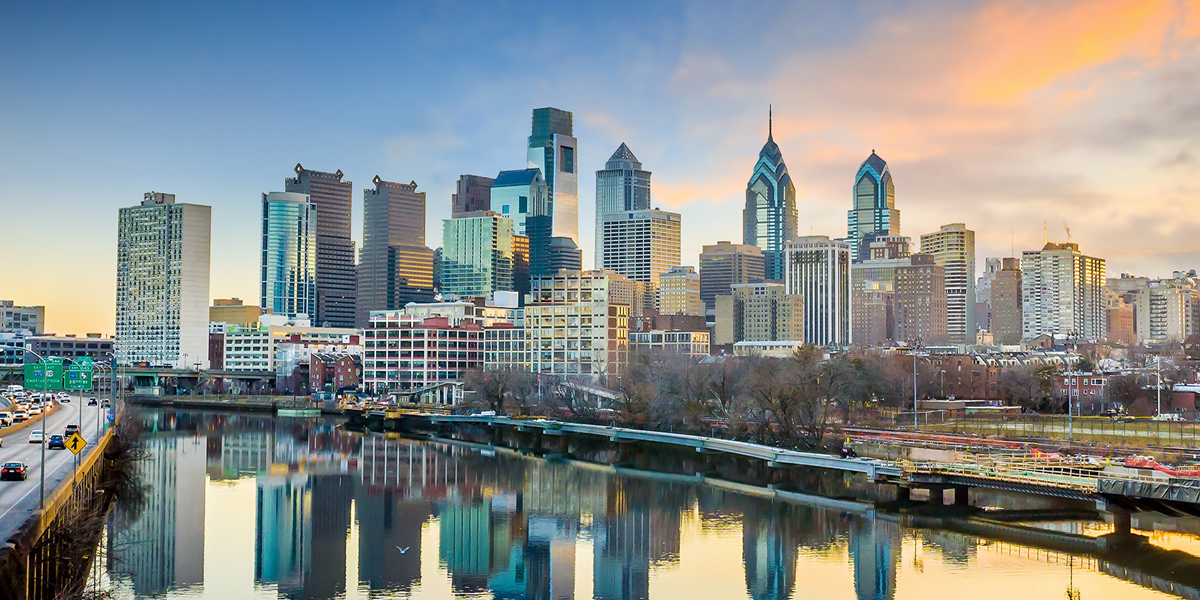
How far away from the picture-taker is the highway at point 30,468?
41062mm

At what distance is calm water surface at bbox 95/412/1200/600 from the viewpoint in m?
47.1

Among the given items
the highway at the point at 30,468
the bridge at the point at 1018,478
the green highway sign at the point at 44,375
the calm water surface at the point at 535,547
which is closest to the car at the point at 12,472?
the highway at the point at 30,468

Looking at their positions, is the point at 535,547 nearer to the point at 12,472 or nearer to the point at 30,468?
the point at 12,472

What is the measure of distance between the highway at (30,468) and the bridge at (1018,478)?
41.6 m

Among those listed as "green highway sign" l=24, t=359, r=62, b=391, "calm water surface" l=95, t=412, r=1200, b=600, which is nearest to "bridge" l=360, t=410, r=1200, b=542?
"calm water surface" l=95, t=412, r=1200, b=600

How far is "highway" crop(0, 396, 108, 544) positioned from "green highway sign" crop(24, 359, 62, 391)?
125 inches

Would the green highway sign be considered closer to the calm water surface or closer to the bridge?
the calm water surface

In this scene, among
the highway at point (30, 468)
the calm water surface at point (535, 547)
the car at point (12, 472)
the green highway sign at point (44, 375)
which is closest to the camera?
the highway at point (30, 468)

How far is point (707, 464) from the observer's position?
88062 millimetres

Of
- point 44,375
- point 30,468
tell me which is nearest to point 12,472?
point 30,468

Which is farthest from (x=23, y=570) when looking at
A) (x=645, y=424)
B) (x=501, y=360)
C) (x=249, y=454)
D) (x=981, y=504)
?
(x=501, y=360)

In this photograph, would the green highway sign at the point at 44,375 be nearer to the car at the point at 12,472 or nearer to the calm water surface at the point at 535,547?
the calm water surface at the point at 535,547

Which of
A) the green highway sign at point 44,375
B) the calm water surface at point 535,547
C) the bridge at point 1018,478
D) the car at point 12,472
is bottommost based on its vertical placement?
the calm water surface at point 535,547

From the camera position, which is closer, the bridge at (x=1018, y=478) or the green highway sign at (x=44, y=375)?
the bridge at (x=1018, y=478)
